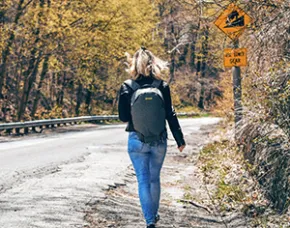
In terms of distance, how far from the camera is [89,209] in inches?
256

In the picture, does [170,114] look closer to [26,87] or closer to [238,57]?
[238,57]

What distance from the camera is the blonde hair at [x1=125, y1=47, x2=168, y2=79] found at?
536 centimetres

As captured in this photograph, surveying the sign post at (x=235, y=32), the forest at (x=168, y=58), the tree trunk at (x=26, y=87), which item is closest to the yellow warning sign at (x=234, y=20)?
the sign post at (x=235, y=32)

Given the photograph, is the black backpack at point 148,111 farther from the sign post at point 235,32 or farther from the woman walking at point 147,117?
the sign post at point 235,32

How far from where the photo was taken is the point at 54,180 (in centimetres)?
842

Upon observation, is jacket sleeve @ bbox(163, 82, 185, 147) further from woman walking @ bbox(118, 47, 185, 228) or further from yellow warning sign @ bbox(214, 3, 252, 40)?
yellow warning sign @ bbox(214, 3, 252, 40)

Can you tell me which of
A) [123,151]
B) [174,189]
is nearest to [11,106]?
[123,151]

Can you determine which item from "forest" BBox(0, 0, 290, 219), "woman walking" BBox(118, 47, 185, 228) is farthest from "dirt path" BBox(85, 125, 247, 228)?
"forest" BBox(0, 0, 290, 219)

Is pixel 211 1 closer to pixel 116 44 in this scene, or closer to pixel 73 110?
pixel 116 44

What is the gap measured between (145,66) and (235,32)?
2.56 metres

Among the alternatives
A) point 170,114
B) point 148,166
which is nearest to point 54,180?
point 148,166

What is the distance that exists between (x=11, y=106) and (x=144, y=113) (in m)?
29.3

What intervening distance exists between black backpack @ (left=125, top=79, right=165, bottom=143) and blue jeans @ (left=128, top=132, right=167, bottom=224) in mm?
99

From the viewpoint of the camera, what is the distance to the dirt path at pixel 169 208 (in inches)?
244
